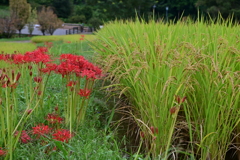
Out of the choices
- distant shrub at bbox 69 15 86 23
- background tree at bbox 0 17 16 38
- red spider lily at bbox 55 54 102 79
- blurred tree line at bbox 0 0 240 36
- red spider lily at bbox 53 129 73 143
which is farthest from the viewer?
distant shrub at bbox 69 15 86 23

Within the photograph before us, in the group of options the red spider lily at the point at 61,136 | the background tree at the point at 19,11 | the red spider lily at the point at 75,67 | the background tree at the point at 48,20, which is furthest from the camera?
the background tree at the point at 48,20

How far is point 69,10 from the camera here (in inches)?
1623

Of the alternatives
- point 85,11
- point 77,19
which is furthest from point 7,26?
point 85,11

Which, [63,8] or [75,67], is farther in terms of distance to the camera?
[63,8]

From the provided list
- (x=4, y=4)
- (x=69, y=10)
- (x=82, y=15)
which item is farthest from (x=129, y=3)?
(x=4, y=4)

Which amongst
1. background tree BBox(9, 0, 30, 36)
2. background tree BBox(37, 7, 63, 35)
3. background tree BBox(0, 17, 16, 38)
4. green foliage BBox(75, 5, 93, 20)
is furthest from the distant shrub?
background tree BBox(0, 17, 16, 38)

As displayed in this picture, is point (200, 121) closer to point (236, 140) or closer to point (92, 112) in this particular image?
point (236, 140)

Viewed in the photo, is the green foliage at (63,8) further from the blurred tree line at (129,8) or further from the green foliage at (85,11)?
the green foliage at (85,11)

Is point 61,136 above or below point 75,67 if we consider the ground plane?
below

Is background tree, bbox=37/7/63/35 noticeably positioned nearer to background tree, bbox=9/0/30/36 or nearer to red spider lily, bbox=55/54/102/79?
background tree, bbox=9/0/30/36

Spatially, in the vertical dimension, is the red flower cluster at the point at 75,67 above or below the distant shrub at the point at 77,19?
below

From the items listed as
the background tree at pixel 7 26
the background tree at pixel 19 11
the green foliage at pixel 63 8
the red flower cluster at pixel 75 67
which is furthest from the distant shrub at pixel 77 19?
the red flower cluster at pixel 75 67

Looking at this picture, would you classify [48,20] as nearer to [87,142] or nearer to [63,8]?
[87,142]

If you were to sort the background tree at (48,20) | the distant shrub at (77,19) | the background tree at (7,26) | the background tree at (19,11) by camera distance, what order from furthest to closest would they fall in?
the distant shrub at (77,19), the background tree at (48,20), the background tree at (19,11), the background tree at (7,26)
